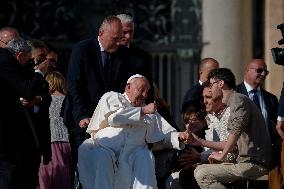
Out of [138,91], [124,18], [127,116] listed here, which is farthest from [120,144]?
[124,18]

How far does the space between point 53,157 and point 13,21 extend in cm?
745

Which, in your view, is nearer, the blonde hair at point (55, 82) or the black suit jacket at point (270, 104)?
the blonde hair at point (55, 82)

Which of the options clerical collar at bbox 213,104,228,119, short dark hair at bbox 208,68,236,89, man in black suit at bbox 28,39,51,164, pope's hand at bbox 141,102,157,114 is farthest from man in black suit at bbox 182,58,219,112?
man in black suit at bbox 28,39,51,164

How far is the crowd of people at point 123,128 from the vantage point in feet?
46.0

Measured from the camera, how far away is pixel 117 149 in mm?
14883

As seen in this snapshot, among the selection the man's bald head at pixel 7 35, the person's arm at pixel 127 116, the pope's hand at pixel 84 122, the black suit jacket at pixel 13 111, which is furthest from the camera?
the man's bald head at pixel 7 35

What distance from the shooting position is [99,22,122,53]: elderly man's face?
15.0 m

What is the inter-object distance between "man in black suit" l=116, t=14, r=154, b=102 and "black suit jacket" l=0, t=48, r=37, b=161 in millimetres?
1758

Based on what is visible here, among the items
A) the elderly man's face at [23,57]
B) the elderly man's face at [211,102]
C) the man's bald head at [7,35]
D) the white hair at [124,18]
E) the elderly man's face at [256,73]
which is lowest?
the elderly man's face at [211,102]

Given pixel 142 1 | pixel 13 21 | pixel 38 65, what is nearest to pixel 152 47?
pixel 142 1

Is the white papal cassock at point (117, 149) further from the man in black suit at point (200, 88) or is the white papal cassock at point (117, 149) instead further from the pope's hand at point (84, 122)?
the man in black suit at point (200, 88)

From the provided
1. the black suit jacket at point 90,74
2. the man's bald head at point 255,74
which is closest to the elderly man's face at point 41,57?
the black suit jacket at point 90,74

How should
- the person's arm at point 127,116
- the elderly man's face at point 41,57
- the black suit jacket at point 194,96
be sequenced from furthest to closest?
the black suit jacket at point 194,96 → the elderly man's face at point 41,57 → the person's arm at point 127,116

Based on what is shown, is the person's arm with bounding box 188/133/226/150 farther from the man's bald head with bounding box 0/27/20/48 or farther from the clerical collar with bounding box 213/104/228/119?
the man's bald head with bounding box 0/27/20/48
